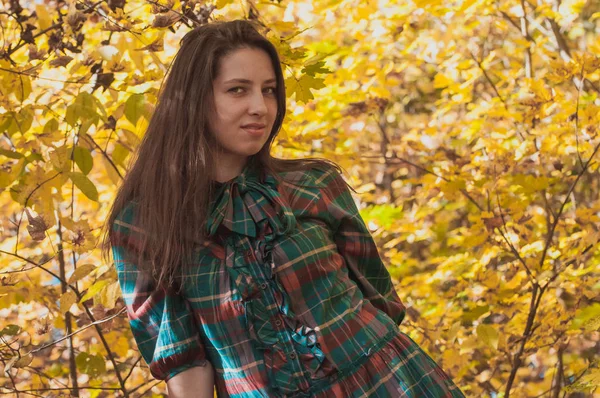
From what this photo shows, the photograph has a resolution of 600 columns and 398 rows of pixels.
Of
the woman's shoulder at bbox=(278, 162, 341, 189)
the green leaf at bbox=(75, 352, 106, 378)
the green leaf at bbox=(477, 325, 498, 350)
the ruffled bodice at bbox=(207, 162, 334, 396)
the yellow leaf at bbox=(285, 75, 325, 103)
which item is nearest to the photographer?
the ruffled bodice at bbox=(207, 162, 334, 396)

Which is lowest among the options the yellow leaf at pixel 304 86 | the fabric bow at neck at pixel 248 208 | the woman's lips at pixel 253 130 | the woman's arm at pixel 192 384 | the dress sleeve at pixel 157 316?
the woman's arm at pixel 192 384

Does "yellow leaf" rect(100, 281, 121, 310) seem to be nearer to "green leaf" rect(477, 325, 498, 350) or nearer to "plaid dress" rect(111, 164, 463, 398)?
"plaid dress" rect(111, 164, 463, 398)

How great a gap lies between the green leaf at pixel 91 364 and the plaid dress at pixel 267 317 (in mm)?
658

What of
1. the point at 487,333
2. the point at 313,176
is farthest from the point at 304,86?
the point at 487,333

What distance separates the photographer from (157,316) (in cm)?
173

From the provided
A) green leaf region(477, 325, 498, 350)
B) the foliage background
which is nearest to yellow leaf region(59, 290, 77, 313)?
the foliage background

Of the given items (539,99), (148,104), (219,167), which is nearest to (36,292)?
(148,104)

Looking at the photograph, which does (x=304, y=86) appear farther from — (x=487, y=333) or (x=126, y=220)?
(x=487, y=333)

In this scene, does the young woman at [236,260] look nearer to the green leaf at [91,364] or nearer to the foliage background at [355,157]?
the foliage background at [355,157]

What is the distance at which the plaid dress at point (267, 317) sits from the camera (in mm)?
1680

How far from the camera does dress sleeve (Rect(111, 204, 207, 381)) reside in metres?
1.70

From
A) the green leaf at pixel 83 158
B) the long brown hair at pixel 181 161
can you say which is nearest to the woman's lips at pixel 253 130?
the long brown hair at pixel 181 161

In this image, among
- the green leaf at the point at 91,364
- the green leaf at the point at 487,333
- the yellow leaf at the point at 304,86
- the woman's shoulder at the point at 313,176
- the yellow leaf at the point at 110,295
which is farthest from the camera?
the green leaf at the point at 487,333

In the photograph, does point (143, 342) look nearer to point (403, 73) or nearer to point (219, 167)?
point (219, 167)
